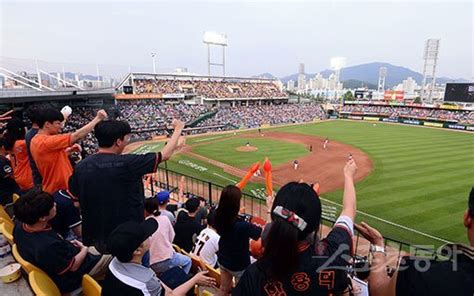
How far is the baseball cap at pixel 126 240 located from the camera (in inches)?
86.3

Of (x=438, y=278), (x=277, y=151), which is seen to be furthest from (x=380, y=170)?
(x=438, y=278)

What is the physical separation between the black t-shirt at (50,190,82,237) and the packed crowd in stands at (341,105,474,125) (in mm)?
59720

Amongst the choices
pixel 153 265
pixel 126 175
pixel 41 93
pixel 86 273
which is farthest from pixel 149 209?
pixel 41 93

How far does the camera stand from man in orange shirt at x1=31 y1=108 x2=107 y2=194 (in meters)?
3.49

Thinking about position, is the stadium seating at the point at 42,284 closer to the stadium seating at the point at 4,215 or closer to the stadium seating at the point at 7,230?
the stadium seating at the point at 7,230

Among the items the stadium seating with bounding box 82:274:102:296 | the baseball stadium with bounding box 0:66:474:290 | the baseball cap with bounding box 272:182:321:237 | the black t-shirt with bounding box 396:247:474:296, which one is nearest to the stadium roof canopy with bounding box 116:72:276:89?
the baseball stadium with bounding box 0:66:474:290

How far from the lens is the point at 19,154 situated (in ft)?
15.4

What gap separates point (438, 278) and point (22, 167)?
18.8 ft

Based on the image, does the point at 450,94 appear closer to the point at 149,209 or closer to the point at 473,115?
the point at 473,115

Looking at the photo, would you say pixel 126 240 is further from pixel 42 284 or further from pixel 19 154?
pixel 19 154

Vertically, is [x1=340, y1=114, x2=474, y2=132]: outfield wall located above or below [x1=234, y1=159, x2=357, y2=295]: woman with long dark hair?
below

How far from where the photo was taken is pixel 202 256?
14.0 ft

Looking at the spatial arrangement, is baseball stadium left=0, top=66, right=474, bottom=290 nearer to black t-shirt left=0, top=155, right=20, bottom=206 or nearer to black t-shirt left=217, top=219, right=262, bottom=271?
black t-shirt left=217, top=219, right=262, bottom=271

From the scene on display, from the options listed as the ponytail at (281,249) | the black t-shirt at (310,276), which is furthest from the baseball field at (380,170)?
the ponytail at (281,249)
